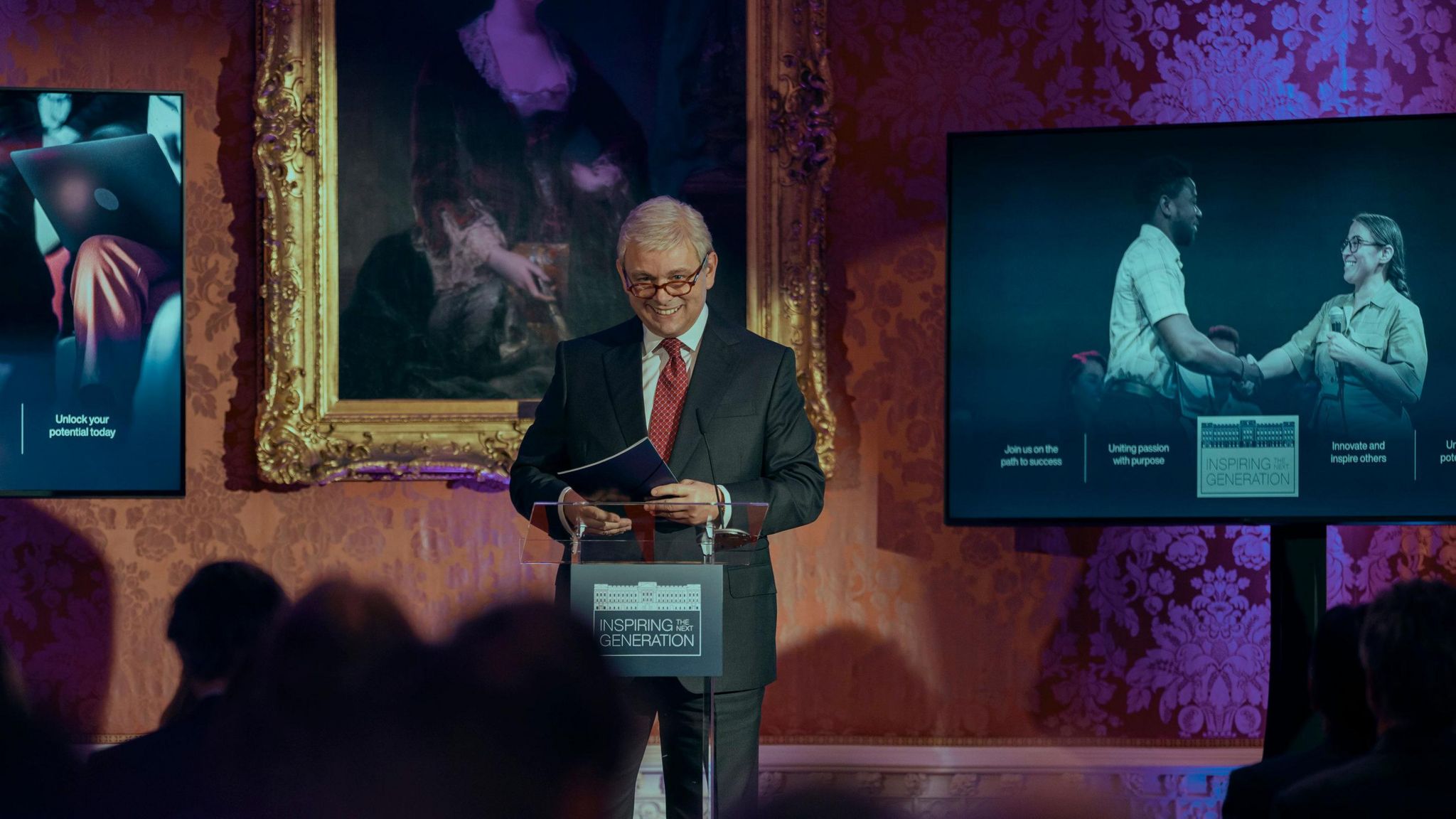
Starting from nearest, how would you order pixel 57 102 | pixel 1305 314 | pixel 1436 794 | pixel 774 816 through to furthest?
pixel 774 816 < pixel 1436 794 < pixel 1305 314 < pixel 57 102

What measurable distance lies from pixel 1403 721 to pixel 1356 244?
85.0 inches

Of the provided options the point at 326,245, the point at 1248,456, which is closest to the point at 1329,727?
the point at 1248,456

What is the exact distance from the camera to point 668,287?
8.24ft

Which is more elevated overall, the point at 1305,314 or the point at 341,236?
the point at 341,236

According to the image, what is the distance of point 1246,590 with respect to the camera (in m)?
3.71

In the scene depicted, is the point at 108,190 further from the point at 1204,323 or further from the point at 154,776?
the point at 1204,323

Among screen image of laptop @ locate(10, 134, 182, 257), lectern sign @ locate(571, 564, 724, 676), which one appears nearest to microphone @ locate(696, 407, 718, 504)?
lectern sign @ locate(571, 564, 724, 676)

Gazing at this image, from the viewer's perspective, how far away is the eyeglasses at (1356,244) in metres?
3.27

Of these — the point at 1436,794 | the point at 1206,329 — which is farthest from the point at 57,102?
the point at 1436,794

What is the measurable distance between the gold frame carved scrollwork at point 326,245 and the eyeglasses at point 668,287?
44.6 inches

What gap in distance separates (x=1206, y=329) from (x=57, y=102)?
3.44m

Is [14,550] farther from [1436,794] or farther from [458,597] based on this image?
[1436,794]

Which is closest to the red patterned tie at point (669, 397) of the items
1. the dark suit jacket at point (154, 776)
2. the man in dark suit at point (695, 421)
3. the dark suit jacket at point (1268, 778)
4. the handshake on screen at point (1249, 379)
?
the man in dark suit at point (695, 421)

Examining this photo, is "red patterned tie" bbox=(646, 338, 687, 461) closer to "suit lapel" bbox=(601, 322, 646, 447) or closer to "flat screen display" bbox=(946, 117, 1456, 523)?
"suit lapel" bbox=(601, 322, 646, 447)
